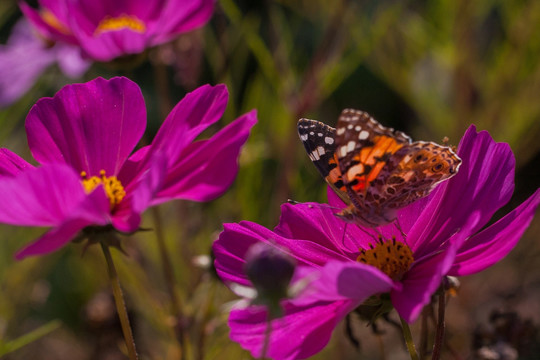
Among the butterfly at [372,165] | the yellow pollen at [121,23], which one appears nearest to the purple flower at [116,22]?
the yellow pollen at [121,23]

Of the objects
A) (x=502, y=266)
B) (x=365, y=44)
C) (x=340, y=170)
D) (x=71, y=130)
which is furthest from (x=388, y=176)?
(x=502, y=266)

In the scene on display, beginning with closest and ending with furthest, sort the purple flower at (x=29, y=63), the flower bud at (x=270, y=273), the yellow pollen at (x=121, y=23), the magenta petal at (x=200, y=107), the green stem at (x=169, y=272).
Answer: the flower bud at (x=270, y=273)
the magenta petal at (x=200, y=107)
the green stem at (x=169, y=272)
the yellow pollen at (x=121, y=23)
the purple flower at (x=29, y=63)

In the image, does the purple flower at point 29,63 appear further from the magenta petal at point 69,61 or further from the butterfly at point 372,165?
the butterfly at point 372,165

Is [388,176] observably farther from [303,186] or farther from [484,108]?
[484,108]

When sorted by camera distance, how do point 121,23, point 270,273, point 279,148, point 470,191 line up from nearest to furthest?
point 270,273, point 470,191, point 121,23, point 279,148

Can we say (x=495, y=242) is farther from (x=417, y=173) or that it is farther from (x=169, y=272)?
(x=169, y=272)

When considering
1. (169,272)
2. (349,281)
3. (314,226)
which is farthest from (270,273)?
(169,272)
